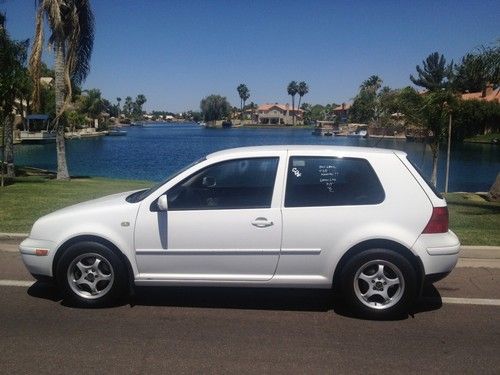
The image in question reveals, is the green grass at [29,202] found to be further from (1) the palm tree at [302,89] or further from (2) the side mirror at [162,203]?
(1) the palm tree at [302,89]

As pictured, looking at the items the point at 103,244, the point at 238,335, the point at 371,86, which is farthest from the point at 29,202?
the point at 371,86

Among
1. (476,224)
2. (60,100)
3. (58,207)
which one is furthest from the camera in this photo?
(60,100)

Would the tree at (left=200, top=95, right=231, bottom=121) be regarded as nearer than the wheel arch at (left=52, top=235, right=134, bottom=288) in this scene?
No

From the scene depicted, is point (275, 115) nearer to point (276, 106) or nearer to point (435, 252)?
point (276, 106)

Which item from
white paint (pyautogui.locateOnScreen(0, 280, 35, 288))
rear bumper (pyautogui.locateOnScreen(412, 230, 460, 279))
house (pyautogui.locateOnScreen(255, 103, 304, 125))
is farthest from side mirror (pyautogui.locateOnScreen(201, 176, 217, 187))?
house (pyautogui.locateOnScreen(255, 103, 304, 125))

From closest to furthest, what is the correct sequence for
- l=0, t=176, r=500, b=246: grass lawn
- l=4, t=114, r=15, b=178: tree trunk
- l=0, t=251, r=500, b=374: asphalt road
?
l=0, t=251, r=500, b=374: asphalt road → l=0, t=176, r=500, b=246: grass lawn → l=4, t=114, r=15, b=178: tree trunk

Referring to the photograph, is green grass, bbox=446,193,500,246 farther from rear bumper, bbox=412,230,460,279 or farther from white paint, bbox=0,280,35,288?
white paint, bbox=0,280,35,288

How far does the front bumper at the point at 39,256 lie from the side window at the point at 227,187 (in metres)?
1.24

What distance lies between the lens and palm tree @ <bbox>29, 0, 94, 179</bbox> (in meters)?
17.6

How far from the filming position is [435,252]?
477cm

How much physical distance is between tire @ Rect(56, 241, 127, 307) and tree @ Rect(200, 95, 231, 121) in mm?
169900

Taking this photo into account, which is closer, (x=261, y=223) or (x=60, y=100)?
(x=261, y=223)

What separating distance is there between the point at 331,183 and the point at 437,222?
1.02 m

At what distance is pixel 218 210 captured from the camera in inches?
193
